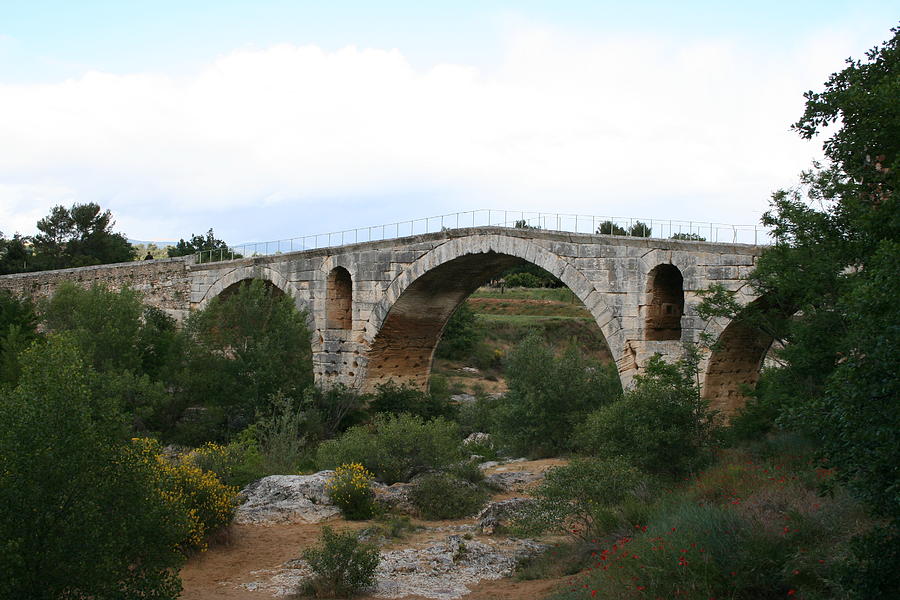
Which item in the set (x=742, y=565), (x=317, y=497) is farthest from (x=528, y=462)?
(x=742, y=565)

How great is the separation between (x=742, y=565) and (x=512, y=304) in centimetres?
3777

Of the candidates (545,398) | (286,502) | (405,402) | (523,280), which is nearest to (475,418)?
(405,402)

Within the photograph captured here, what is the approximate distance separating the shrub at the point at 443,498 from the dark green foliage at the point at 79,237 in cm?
3801

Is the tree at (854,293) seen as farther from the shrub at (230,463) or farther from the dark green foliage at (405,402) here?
the dark green foliage at (405,402)

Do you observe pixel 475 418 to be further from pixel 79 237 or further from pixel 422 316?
pixel 79 237

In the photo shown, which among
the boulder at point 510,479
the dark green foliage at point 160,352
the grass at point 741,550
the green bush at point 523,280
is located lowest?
the boulder at point 510,479

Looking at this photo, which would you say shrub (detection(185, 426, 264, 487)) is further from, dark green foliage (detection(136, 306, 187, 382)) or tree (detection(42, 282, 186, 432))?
dark green foliage (detection(136, 306, 187, 382))

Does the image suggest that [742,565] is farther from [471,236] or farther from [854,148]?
[471,236]

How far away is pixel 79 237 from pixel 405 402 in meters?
32.7

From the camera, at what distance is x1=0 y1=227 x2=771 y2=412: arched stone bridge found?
15406 millimetres

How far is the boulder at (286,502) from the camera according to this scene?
12.3 metres

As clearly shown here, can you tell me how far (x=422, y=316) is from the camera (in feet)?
75.0

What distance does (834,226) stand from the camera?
9.20 meters

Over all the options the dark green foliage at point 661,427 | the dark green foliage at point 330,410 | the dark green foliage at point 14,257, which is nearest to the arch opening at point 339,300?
the dark green foliage at point 330,410
